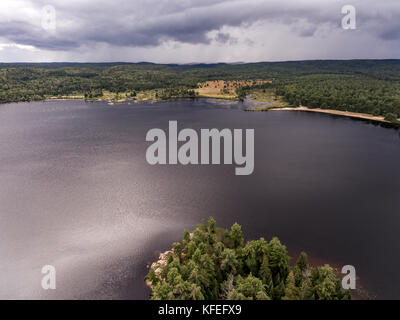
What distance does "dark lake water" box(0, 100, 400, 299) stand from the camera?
5031 cm

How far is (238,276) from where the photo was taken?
128ft

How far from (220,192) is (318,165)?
148ft

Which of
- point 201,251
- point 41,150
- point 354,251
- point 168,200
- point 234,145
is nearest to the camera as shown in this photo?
point 201,251

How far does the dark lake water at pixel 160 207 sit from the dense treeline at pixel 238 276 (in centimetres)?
1201

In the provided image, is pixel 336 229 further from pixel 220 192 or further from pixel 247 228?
pixel 220 192

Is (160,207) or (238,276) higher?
(160,207)

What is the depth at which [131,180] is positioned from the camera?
8444 centimetres

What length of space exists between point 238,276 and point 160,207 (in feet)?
115

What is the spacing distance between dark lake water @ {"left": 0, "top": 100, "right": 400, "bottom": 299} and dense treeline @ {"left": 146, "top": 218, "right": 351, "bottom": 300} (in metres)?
12.0

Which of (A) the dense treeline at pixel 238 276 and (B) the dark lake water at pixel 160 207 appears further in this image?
(B) the dark lake water at pixel 160 207

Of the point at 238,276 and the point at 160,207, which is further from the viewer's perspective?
the point at 160,207

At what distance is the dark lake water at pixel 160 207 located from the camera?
5031 cm
